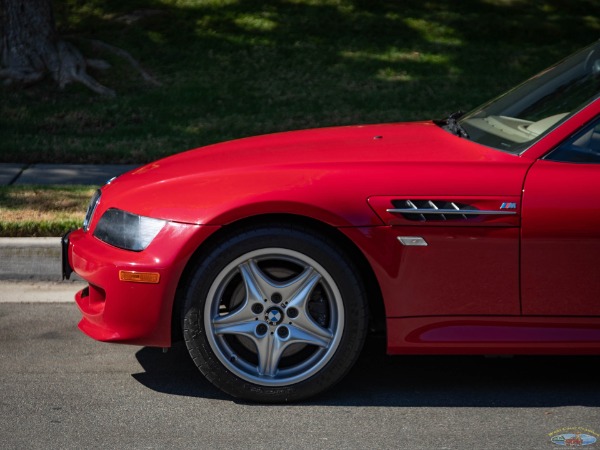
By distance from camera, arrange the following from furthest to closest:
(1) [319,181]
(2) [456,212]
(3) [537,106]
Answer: (3) [537,106]
(1) [319,181]
(2) [456,212]

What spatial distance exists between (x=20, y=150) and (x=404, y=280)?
6465 mm

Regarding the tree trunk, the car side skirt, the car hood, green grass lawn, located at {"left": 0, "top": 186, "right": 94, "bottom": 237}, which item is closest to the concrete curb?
green grass lawn, located at {"left": 0, "top": 186, "right": 94, "bottom": 237}

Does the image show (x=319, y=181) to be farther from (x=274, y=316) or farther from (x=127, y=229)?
(x=127, y=229)

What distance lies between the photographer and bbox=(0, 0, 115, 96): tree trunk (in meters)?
12.3

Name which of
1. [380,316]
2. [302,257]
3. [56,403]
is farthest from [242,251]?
[56,403]

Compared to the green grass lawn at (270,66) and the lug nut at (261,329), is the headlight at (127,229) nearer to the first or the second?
the lug nut at (261,329)

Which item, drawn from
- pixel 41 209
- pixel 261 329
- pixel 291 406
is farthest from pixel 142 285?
pixel 41 209

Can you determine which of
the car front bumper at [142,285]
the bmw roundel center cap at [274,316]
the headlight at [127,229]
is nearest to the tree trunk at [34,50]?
the headlight at [127,229]

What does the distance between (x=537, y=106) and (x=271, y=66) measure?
870cm

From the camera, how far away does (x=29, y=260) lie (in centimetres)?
646

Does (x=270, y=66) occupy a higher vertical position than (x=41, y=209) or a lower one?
higher

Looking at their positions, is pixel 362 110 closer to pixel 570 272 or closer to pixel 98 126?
pixel 98 126

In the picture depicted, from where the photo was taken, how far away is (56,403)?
4.48 m

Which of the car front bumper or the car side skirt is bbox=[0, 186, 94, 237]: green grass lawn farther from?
the car side skirt
